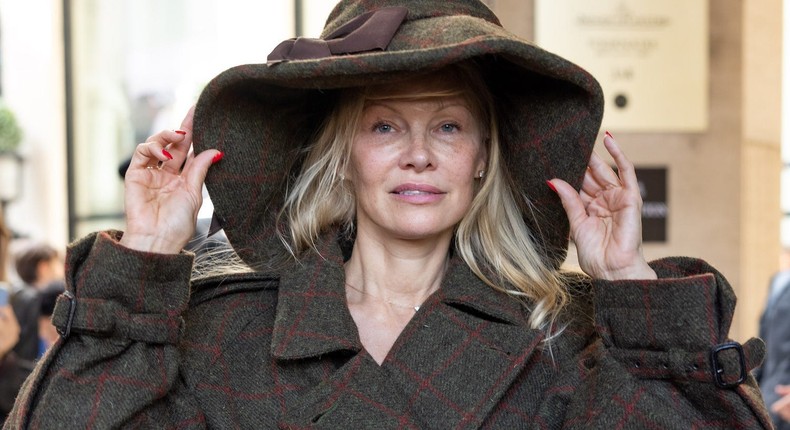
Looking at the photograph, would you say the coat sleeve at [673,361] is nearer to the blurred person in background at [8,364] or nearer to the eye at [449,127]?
the eye at [449,127]

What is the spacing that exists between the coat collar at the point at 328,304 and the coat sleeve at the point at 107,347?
0.24m

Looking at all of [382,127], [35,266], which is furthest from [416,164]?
[35,266]

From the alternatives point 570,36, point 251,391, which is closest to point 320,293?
point 251,391

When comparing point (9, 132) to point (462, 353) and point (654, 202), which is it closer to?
point (654, 202)

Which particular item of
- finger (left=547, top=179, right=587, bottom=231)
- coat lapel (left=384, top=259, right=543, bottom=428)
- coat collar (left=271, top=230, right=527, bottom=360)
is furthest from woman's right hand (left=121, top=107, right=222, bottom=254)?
finger (left=547, top=179, right=587, bottom=231)

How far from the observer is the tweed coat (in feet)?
6.70

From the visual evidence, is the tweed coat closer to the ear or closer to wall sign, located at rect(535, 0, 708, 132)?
the ear

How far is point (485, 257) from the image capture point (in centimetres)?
244

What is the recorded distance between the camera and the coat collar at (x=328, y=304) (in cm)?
221

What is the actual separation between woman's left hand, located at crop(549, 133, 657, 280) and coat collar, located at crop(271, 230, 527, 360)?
0.20 m

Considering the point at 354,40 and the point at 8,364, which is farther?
the point at 8,364

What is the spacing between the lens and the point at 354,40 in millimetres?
2068

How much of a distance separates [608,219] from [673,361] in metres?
0.36

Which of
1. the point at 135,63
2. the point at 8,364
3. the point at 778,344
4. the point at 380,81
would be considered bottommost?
the point at 778,344
